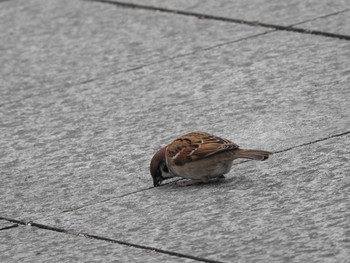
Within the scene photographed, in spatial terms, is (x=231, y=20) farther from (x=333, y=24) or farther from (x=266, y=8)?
(x=333, y=24)

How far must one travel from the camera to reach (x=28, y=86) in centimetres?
901

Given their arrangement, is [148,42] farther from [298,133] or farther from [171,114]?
[298,133]

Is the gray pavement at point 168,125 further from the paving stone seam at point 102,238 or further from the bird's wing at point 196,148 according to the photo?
the bird's wing at point 196,148

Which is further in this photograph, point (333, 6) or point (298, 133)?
point (333, 6)

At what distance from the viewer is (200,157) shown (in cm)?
630

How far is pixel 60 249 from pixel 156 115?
229 cm

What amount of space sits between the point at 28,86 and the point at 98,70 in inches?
24.8

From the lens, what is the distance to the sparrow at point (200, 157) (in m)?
6.27

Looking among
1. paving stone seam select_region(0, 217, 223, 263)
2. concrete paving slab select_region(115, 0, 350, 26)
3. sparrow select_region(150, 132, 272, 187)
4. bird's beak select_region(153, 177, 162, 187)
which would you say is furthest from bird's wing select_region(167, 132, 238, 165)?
concrete paving slab select_region(115, 0, 350, 26)

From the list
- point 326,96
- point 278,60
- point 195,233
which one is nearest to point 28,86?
point 278,60

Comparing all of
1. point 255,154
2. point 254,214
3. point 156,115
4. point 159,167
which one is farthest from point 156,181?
point 156,115

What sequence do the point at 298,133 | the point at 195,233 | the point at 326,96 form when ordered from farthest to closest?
the point at 326,96
the point at 298,133
the point at 195,233

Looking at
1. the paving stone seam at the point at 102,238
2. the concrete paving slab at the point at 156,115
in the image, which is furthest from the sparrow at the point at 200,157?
the paving stone seam at the point at 102,238

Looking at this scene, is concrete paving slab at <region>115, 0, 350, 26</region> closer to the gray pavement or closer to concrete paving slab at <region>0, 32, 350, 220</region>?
the gray pavement
